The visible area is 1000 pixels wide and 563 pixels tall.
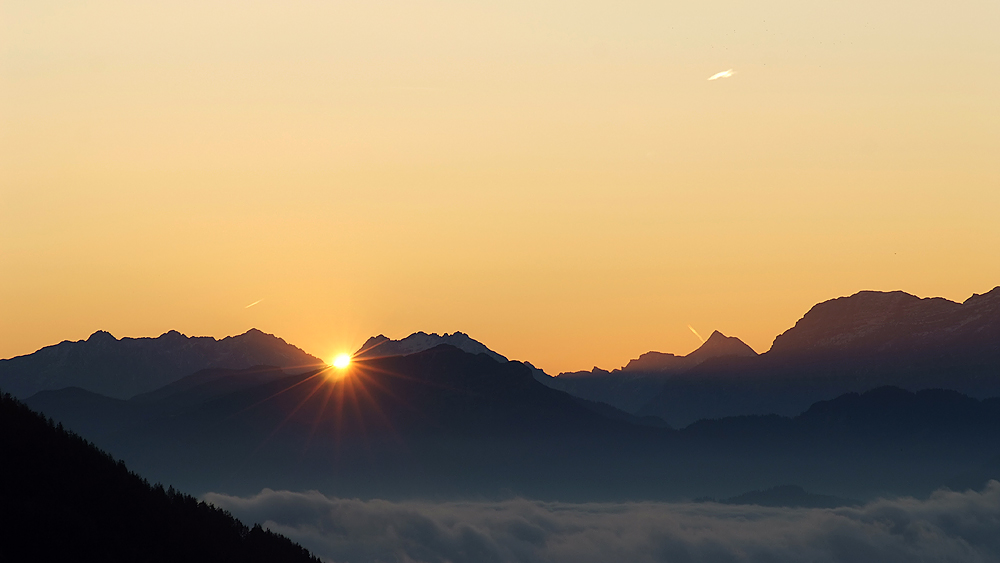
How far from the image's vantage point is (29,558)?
453ft

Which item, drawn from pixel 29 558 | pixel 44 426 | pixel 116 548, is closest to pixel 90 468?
pixel 44 426

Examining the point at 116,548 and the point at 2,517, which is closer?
the point at 2,517

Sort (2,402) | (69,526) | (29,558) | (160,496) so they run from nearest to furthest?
(29,558)
(69,526)
(2,402)
(160,496)

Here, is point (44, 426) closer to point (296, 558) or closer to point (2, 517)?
point (2, 517)

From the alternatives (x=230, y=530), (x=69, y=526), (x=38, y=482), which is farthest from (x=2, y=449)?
(x=230, y=530)

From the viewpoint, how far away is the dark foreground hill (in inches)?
5674

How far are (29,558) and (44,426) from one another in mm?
32891

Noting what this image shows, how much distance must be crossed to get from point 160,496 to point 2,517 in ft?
132

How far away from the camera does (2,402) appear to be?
162 m

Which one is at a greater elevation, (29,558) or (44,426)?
(44,426)

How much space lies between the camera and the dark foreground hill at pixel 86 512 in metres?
144

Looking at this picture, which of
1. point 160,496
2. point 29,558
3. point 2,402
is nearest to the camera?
point 29,558

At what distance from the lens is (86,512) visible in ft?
517

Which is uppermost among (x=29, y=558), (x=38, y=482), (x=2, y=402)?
(x=2, y=402)
